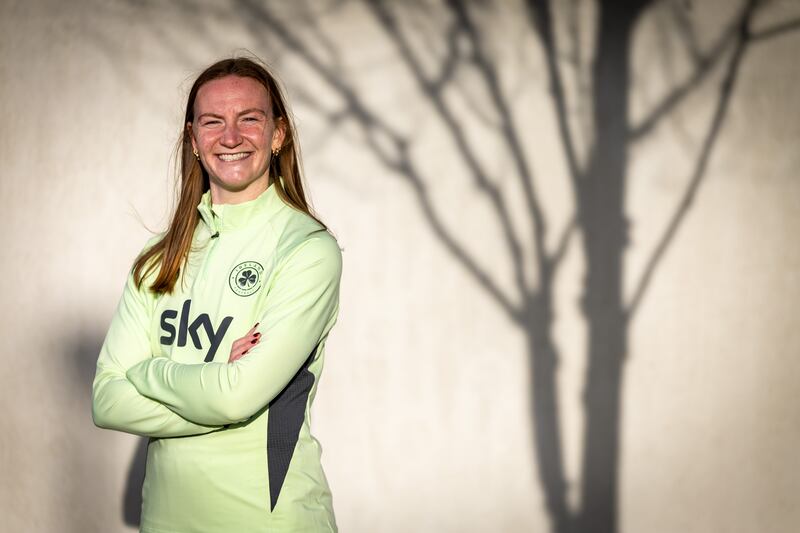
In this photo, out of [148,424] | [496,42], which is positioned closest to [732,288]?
[496,42]

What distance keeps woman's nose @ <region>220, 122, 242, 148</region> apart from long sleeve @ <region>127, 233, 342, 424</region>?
0.27 m

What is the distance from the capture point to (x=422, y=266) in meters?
4.21

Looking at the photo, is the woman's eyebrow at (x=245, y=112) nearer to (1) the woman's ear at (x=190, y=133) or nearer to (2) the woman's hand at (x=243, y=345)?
(1) the woman's ear at (x=190, y=133)

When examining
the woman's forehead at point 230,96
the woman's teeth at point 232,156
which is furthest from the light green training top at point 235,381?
the woman's forehead at point 230,96

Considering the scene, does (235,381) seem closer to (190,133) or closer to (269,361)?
(269,361)

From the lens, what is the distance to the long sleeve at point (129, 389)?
212 cm

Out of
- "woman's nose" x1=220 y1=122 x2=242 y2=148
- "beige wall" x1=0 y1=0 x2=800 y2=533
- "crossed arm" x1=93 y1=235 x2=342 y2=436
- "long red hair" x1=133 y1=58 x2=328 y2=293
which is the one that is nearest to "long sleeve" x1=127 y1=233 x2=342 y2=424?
"crossed arm" x1=93 y1=235 x2=342 y2=436

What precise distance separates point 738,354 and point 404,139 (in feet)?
5.68

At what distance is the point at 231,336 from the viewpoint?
2.16 m

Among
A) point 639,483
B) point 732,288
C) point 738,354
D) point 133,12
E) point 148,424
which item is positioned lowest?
point 639,483

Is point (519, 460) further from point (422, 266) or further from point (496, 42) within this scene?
point (496, 42)

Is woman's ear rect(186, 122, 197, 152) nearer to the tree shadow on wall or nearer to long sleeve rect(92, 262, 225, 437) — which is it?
long sleeve rect(92, 262, 225, 437)

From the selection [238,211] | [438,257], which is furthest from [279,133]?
[438,257]

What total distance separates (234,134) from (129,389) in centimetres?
61
